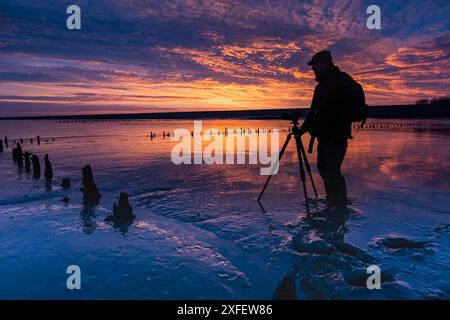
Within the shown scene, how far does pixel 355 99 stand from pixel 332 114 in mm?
506

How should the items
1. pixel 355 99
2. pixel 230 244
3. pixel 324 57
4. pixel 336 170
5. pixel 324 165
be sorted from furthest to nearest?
pixel 324 165 → pixel 336 170 → pixel 324 57 → pixel 355 99 → pixel 230 244

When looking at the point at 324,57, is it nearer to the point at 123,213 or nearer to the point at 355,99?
the point at 355,99

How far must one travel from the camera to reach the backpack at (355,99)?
18.7 feet

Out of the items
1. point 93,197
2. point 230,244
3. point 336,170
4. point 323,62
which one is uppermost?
point 323,62

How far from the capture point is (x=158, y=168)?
570 inches

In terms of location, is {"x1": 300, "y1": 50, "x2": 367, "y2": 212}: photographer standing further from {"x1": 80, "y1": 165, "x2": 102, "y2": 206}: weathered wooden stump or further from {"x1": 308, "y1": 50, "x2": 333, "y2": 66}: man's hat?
{"x1": 80, "y1": 165, "x2": 102, "y2": 206}: weathered wooden stump

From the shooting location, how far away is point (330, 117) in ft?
19.8

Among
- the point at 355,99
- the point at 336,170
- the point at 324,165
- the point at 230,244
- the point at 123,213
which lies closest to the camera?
the point at 230,244

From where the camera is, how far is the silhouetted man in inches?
230

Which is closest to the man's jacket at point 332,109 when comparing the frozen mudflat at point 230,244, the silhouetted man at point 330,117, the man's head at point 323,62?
the silhouetted man at point 330,117

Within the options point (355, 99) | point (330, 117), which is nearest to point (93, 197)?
point (330, 117)

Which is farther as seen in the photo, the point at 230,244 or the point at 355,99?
the point at 355,99

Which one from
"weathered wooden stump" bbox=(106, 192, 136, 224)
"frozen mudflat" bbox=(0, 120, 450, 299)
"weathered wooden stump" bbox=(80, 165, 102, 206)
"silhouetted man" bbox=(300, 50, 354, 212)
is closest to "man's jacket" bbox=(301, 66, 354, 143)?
"silhouetted man" bbox=(300, 50, 354, 212)
